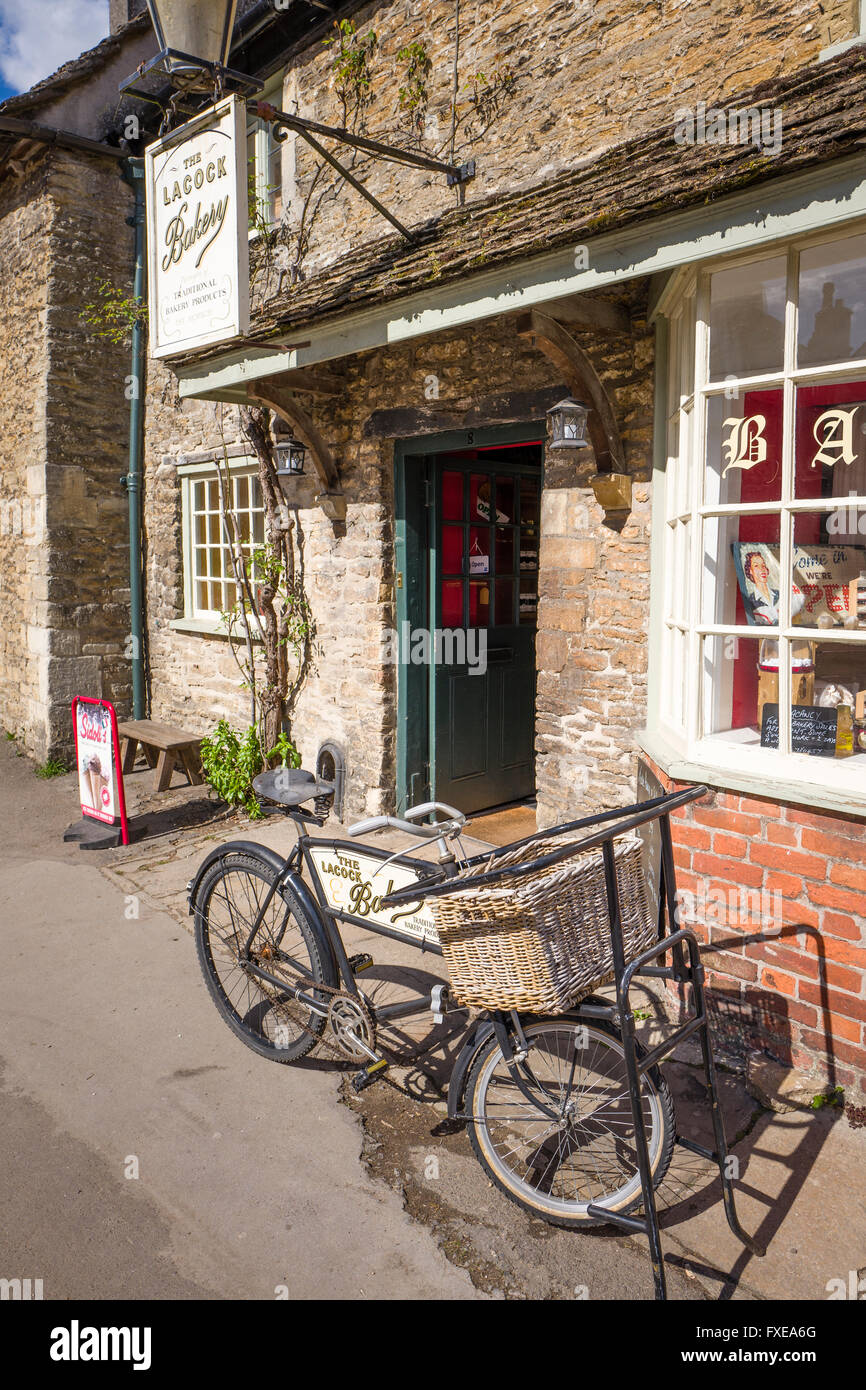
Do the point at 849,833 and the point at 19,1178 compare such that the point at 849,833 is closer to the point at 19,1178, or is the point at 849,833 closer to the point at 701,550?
the point at 701,550

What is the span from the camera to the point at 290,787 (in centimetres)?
351

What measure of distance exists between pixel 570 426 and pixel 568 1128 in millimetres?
2976

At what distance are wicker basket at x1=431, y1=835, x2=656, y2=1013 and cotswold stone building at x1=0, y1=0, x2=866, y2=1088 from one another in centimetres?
112

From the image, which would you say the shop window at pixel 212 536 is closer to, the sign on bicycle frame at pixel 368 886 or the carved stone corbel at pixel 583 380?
the carved stone corbel at pixel 583 380

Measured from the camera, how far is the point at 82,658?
351 inches

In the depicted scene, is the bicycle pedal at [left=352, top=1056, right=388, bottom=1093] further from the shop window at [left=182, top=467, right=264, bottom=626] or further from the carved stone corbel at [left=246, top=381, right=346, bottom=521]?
the shop window at [left=182, top=467, right=264, bottom=626]

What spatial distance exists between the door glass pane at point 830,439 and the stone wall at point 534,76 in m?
1.47

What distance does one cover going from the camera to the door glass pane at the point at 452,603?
20.6 ft

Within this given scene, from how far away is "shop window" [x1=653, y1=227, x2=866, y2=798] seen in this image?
10.9 ft

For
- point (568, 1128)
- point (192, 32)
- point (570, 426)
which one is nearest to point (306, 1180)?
point (568, 1128)

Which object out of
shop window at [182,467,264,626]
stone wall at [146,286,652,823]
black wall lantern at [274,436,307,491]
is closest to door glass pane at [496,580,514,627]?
stone wall at [146,286,652,823]

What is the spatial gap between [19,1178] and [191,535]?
6.60 metres

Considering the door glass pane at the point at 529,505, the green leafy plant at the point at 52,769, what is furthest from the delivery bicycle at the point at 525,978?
the green leafy plant at the point at 52,769

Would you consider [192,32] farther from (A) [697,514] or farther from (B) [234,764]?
(B) [234,764]
